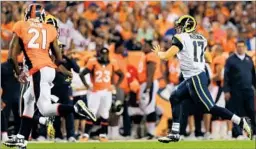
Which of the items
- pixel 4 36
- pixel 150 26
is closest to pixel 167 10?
pixel 150 26

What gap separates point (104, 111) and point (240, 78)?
2.67 m

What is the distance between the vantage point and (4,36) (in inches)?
792

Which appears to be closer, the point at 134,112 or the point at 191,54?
A: the point at 191,54

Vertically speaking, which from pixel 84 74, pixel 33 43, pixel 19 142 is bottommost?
pixel 19 142

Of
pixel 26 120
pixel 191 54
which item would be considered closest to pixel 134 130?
pixel 191 54

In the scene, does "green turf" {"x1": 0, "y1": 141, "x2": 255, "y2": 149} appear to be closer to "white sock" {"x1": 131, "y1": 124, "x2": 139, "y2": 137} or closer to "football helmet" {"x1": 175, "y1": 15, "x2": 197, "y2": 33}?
"football helmet" {"x1": 175, "y1": 15, "x2": 197, "y2": 33}

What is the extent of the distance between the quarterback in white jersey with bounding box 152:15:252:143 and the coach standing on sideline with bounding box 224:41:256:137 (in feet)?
14.4

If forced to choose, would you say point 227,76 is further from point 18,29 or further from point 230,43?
point 18,29

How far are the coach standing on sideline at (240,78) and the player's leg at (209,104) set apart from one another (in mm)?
4697

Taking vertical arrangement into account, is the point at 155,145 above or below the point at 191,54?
below

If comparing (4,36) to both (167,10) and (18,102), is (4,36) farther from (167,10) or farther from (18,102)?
(167,10)

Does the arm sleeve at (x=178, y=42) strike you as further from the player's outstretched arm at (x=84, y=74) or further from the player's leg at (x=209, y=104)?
the player's outstretched arm at (x=84, y=74)

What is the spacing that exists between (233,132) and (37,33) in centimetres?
809

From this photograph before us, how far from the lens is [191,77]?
46.7 ft
